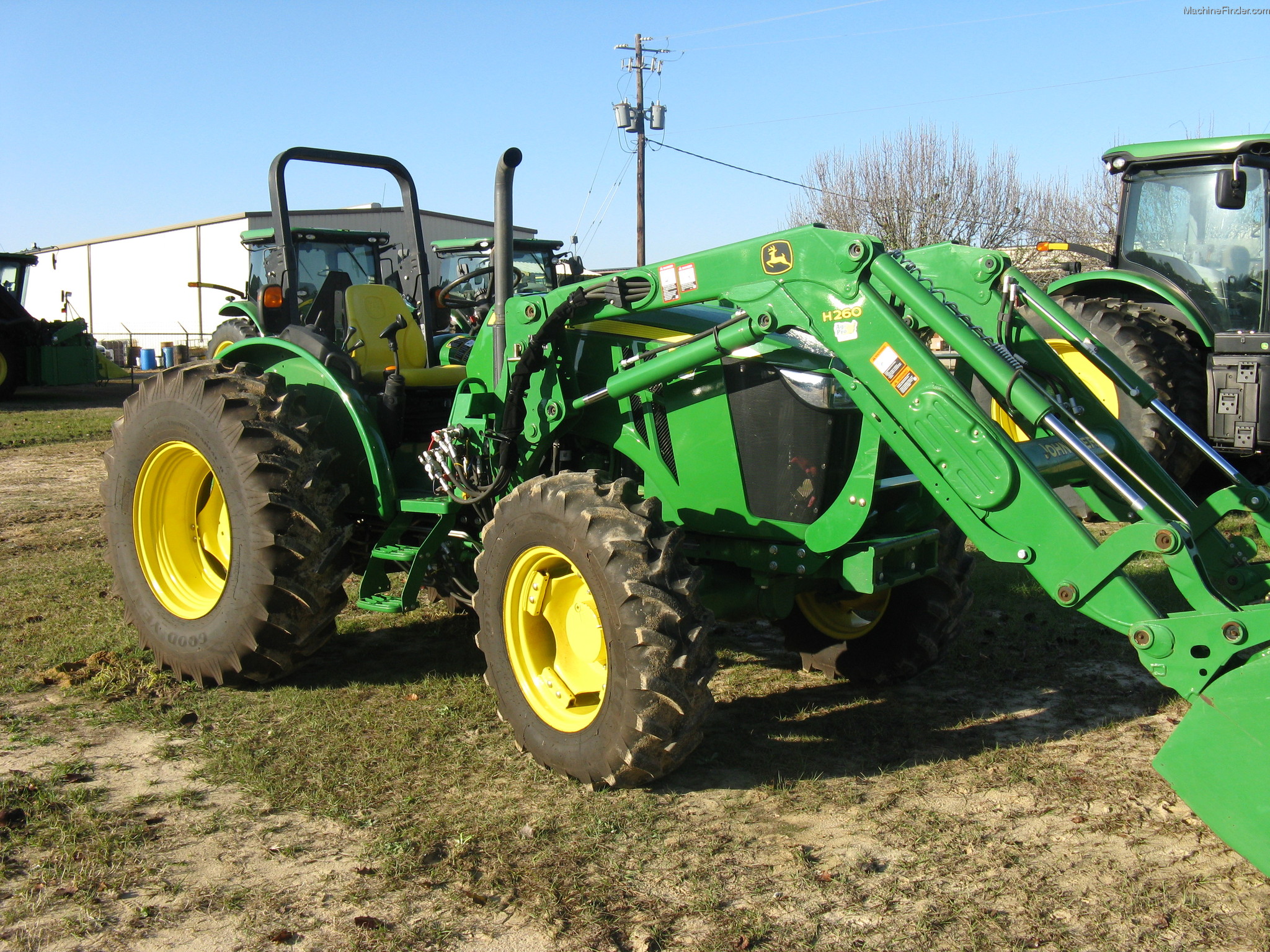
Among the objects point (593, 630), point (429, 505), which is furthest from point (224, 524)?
point (593, 630)

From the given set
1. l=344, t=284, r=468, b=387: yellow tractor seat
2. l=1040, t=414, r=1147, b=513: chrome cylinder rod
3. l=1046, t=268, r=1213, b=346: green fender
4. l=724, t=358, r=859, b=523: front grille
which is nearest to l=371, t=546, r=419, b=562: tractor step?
l=344, t=284, r=468, b=387: yellow tractor seat

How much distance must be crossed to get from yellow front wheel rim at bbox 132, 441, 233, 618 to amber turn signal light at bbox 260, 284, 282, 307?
1.04 m

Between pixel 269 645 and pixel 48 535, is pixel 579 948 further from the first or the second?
pixel 48 535

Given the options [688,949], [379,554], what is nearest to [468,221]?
[379,554]

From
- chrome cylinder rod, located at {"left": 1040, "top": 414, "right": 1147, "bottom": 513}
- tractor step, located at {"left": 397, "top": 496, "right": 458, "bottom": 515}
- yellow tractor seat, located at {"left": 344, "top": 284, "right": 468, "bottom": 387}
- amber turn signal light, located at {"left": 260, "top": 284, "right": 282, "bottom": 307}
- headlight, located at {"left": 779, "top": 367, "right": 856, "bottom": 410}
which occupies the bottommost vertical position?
tractor step, located at {"left": 397, "top": 496, "right": 458, "bottom": 515}

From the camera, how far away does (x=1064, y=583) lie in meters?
3.43

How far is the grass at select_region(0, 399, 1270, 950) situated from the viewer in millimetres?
3141

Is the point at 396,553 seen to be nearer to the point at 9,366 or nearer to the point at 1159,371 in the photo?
the point at 1159,371

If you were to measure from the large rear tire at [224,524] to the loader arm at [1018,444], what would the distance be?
1.18 metres

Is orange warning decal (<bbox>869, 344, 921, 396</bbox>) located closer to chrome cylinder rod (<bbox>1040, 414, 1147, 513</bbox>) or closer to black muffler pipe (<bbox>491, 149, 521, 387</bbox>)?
chrome cylinder rod (<bbox>1040, 414, 1147, 513</bbox>)

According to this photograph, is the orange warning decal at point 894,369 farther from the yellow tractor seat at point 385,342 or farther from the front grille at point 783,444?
the yellow tractor seat at point 385,342

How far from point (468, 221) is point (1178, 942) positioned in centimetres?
4058

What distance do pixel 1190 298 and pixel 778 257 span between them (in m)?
6.16

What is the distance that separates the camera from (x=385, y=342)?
6.17 m
